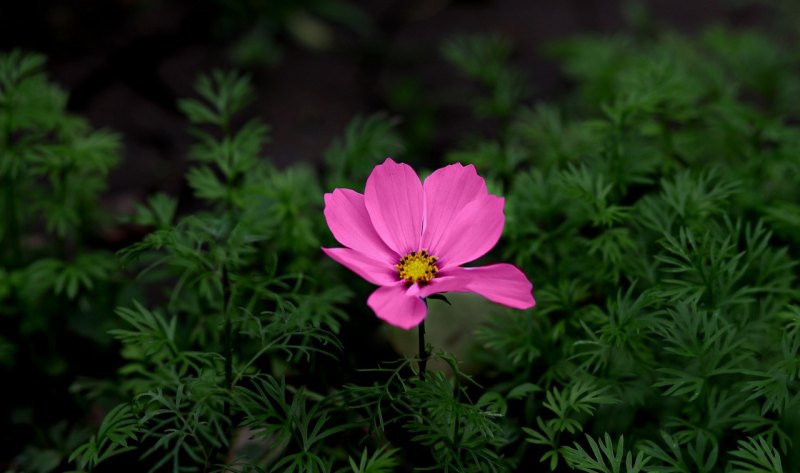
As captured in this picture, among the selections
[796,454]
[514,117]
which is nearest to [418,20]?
[514,117]

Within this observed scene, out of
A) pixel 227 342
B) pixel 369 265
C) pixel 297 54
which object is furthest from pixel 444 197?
pixel 297 54

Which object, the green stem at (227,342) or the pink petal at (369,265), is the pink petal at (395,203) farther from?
the green stem at (227,342)

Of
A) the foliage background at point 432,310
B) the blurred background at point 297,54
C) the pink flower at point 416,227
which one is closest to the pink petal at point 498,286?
the pink flower at point 416,227

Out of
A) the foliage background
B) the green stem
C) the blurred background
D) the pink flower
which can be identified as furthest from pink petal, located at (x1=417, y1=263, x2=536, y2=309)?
the blurred background

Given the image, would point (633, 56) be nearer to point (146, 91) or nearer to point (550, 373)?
point (550, 373)

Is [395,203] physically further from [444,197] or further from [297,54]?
[297,54]
